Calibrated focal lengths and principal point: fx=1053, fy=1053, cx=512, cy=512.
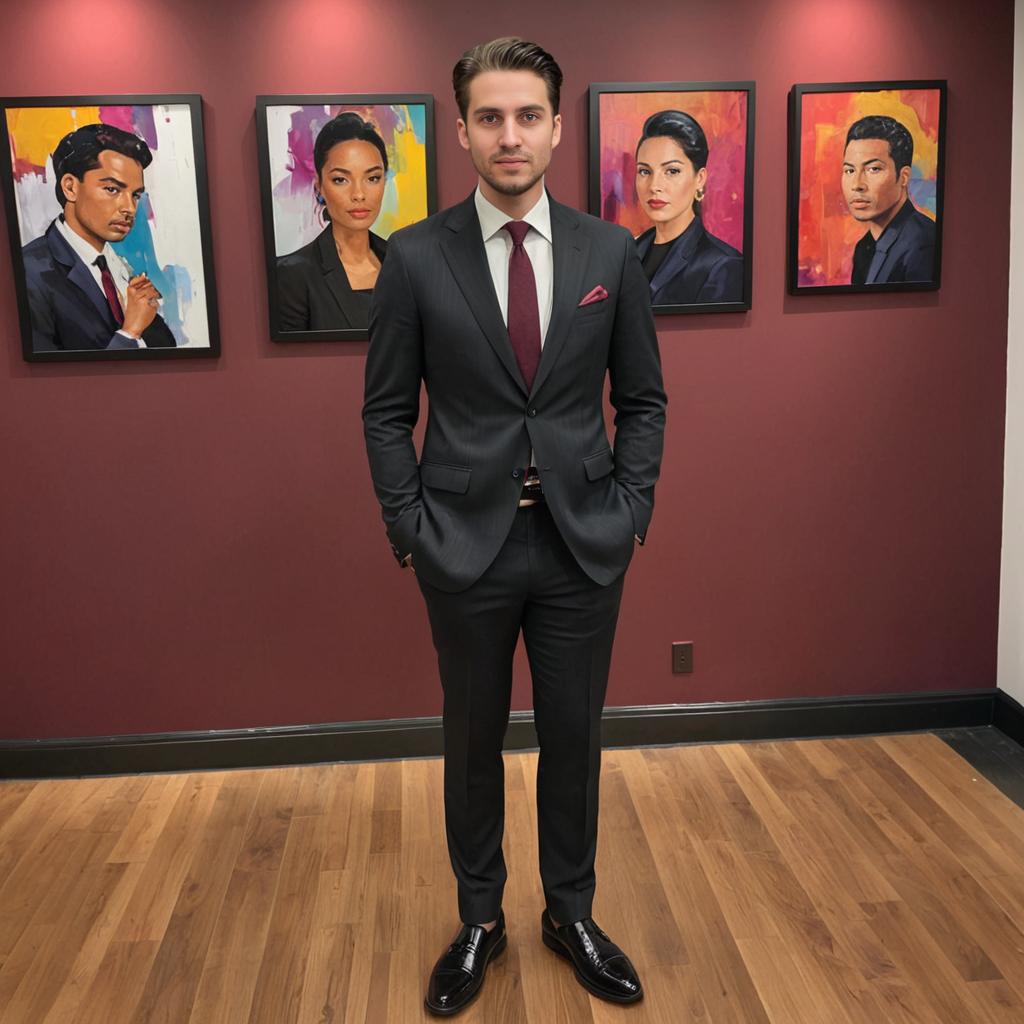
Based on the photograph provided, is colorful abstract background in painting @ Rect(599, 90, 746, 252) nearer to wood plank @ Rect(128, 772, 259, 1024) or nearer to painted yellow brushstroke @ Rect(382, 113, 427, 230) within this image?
painted yellow brushstroke @ Rect(382, 113, 427, 230)

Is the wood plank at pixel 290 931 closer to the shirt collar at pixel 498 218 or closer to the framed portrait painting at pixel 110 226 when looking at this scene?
the framed portrait painting at pixel 110 226

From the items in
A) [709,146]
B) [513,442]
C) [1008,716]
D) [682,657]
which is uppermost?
[709,146]

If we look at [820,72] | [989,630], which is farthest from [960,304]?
[989,630]

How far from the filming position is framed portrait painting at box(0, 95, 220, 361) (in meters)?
2.87

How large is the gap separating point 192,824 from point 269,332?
4.59ft

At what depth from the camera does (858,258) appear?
10.2 feet

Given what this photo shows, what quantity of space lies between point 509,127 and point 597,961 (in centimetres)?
165

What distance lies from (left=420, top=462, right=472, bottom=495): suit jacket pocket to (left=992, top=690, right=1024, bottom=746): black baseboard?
2.16 metres

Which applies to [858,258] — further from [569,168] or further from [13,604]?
[13,604]

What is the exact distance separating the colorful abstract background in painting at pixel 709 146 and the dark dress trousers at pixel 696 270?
0.04 metres

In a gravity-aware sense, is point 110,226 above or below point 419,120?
below

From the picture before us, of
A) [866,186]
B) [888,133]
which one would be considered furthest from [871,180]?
[888,133]

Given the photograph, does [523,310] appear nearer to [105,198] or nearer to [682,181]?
[682,181]

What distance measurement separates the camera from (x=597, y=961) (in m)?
2.17
